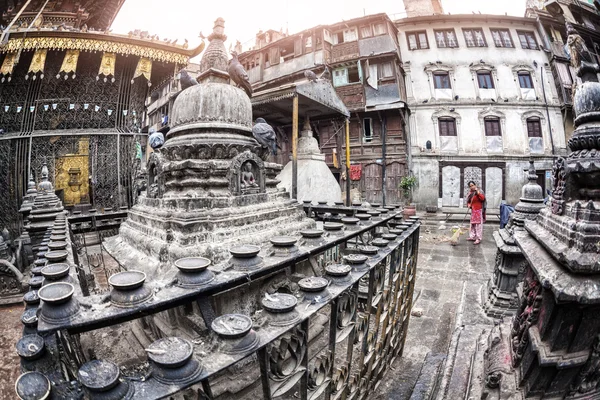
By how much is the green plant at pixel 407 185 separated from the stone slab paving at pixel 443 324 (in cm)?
824

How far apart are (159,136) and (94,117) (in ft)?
22.7

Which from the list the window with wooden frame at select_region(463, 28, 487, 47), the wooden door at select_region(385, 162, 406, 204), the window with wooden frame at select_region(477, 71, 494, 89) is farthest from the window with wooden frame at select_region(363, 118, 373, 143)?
the window with wooden frame at select_region(463, 28, 487, 47)

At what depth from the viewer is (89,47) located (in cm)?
821

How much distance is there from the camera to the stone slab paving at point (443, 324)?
2264 mm

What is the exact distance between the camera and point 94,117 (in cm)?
942

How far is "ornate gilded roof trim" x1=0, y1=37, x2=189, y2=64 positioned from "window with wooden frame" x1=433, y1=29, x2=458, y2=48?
55.9ft

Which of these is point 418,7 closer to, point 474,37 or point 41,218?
point 474,37

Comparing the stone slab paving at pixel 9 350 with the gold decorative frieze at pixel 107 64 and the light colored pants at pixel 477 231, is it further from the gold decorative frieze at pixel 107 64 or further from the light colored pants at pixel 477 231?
the light colored pants at pixel 477 231

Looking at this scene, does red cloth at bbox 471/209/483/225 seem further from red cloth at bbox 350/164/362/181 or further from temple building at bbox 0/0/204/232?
temple building at bbox 0/0/204/232


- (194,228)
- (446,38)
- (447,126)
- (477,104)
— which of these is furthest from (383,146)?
(194,228)

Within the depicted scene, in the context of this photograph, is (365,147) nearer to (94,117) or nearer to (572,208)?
(94,117)

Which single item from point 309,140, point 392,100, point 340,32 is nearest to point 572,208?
point 309,140

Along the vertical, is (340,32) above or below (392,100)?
above

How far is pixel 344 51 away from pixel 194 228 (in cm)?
1854
